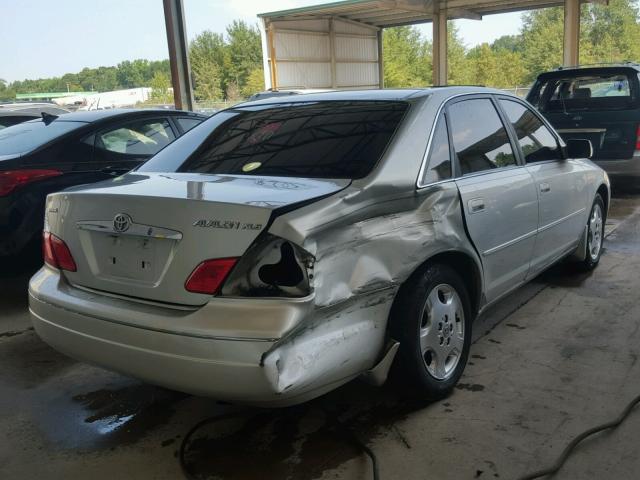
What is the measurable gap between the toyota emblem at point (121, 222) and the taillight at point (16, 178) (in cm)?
273

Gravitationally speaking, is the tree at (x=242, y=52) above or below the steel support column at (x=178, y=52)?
above

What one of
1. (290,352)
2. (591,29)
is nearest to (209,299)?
(290,352)

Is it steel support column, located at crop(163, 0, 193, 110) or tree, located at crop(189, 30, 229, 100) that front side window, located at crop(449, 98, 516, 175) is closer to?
steel support column, located at crop(163, 0, 193, 110)

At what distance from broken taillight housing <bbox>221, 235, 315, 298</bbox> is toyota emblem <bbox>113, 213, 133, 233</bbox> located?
0.53 m

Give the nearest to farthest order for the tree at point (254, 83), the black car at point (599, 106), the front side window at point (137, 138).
Result: the front side window at point (137, 138) → the black car at point (599, 106) → the tree at point (254, 83)

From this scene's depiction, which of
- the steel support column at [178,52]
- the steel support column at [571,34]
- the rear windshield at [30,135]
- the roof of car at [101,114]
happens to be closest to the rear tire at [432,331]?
the rear windshield at [30,135]

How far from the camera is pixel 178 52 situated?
12.1 meters

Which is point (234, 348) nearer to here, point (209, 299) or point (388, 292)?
point (209, 299)

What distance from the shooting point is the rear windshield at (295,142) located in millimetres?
2984

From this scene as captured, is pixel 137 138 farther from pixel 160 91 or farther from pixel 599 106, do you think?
pixel 160 91

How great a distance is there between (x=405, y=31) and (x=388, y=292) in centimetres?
6801

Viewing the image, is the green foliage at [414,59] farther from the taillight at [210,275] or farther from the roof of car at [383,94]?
the taillight at [210,275]

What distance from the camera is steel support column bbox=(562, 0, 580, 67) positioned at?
22.8 metres

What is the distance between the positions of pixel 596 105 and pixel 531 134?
5.53m
